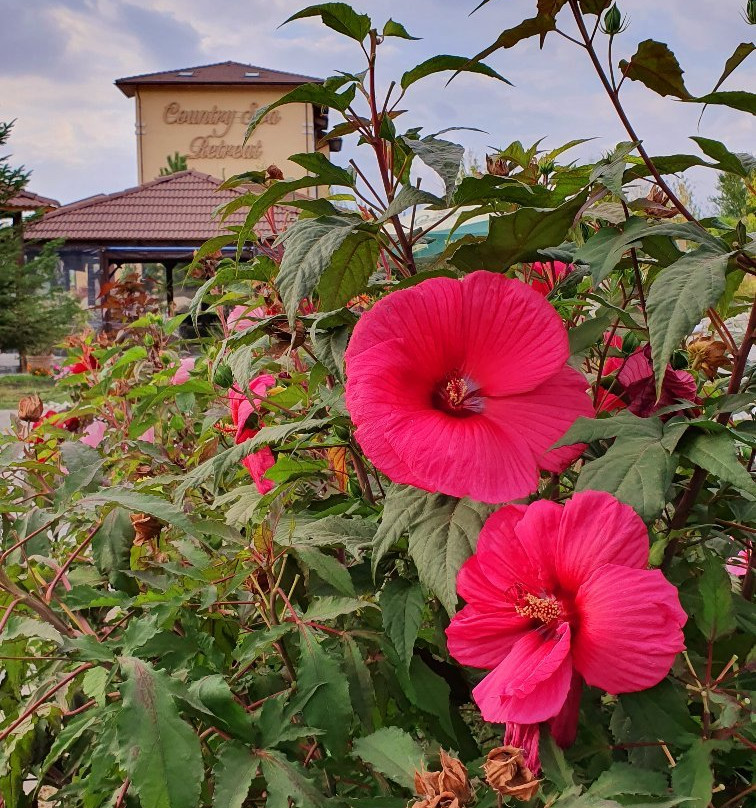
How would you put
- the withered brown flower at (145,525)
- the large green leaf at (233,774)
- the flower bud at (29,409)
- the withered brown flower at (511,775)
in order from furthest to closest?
the flower bud at (29,409), the withered brown flower at (145,525), the large green leaf at (233,774), the withered brown flower at (511,775)

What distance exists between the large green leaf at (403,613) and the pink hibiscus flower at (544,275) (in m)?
0.37

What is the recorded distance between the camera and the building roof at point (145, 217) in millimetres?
12492

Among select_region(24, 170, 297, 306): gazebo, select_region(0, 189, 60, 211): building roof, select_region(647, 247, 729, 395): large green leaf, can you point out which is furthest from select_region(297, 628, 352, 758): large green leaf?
select_region(0, 189, 60, 211): building roof

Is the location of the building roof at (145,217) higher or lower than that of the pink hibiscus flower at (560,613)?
lower

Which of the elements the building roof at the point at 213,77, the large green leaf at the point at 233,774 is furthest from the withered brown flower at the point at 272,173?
the building roof at the point at 213,77

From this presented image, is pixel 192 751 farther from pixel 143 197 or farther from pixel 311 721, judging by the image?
pixel 143 197

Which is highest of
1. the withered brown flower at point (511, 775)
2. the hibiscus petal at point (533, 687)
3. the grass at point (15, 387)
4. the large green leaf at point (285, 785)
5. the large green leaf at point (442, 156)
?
the large green leaf at point (442, 156)

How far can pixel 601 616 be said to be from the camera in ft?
Answer: 1.66

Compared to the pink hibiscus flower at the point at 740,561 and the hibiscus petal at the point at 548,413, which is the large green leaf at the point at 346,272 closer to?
the hibiscus petal at the point at 548,413

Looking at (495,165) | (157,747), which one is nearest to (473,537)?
(157,747)

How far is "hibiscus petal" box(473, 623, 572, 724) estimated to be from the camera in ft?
1.60

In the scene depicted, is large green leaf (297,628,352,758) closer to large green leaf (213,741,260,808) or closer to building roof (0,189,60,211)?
large green leaf (213,741,260,808)

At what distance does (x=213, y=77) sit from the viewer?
753 inches

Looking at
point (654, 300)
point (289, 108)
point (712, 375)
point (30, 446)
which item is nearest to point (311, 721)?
point (654, 300)
